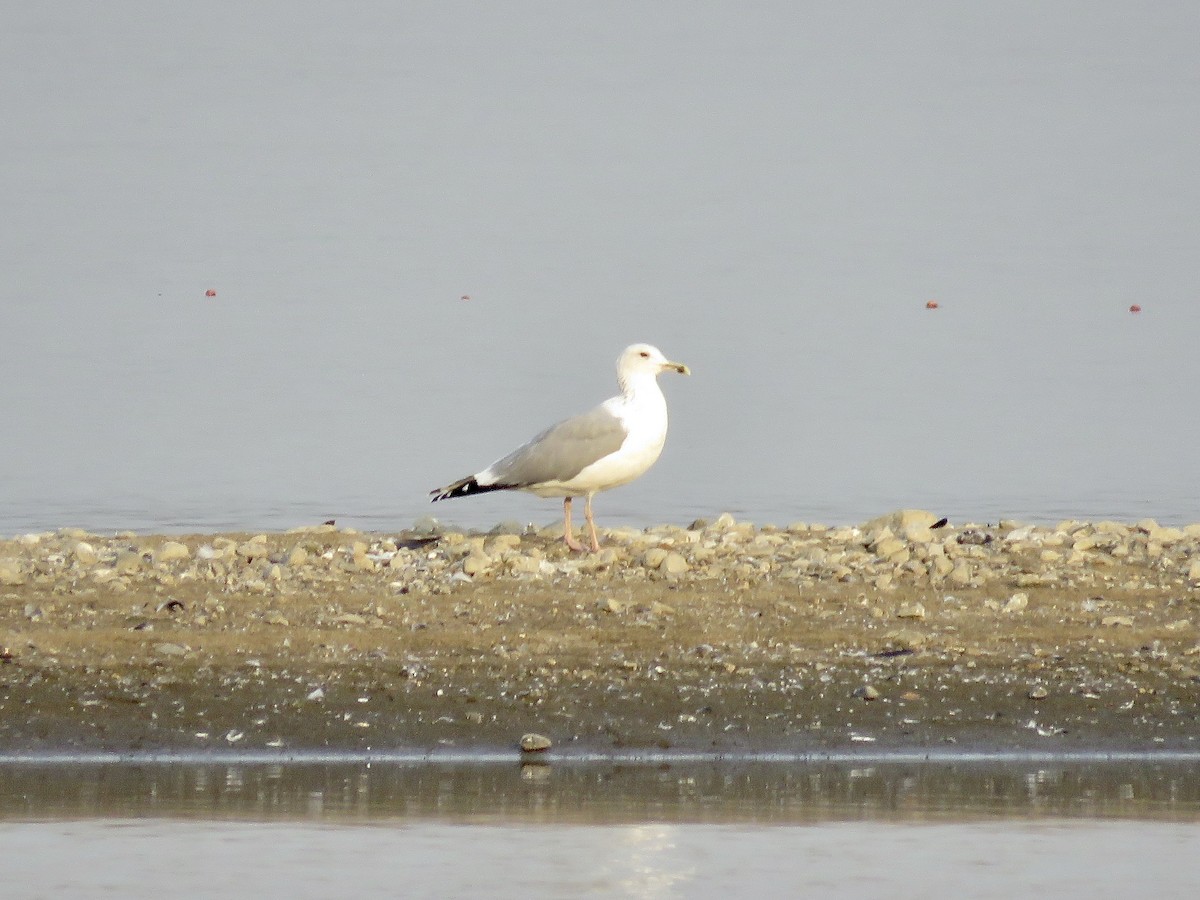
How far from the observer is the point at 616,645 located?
31.2 ft

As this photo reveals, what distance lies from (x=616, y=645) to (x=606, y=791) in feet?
5.04

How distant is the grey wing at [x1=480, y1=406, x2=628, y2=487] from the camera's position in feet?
39.5

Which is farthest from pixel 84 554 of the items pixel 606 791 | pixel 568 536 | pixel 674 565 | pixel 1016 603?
pixel 1016 603

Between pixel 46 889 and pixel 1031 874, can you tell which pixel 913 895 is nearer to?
pixel 1031 874

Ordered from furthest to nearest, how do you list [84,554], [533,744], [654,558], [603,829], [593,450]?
[593,450] < [84,554] < [654,558] < [533,744] < [603,829]

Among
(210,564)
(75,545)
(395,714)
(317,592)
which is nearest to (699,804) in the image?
(395,714)

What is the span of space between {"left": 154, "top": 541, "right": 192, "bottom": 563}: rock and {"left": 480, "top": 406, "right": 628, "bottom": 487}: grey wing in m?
1.94

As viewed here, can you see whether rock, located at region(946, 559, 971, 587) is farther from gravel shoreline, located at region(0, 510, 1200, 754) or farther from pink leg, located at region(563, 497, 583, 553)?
pink leg, located at region(563, 497, 583, 553)

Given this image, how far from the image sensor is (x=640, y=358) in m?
12.6

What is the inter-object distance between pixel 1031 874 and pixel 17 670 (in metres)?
4.34

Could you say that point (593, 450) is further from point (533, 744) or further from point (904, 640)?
point (533, 744)

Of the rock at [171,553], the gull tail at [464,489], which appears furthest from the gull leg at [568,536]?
the rock at [171,553]

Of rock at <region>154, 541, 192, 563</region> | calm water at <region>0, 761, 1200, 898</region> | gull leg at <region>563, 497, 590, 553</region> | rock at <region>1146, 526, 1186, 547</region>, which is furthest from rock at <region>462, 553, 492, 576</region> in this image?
rock at <region>1146, 526, 1186, 547</region>

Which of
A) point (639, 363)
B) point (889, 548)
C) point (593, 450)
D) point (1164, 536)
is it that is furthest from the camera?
point (639, 363)
